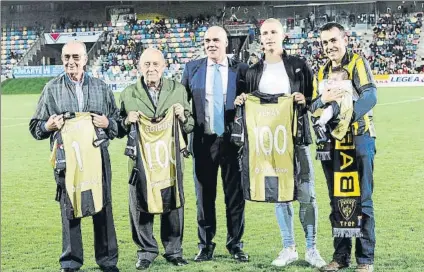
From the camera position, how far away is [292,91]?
365 cm

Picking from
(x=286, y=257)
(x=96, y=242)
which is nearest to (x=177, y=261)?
(x=96, y=242)

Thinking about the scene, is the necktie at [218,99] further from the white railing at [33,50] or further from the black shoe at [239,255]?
the white railing at [33,50]

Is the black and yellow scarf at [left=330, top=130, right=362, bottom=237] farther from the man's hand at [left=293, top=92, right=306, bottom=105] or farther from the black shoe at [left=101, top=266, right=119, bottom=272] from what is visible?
the black shoe at [left=101, top=266, right=119, bottom=272]

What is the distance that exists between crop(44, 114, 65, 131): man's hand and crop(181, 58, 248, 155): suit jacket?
0.79m

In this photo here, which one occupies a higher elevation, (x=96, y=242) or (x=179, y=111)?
(x=179, y=111)

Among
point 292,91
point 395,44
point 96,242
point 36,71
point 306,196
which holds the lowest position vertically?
point 96,242

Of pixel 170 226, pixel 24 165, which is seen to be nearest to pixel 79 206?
pixel 170 226

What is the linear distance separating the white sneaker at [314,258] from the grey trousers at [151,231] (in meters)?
0.72

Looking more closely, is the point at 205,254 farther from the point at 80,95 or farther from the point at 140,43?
the point at 140,43

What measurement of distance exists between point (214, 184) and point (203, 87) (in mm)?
574

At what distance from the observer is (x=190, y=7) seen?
1711cm

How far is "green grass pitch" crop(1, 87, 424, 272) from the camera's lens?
387 centimetres

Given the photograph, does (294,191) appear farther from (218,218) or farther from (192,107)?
(218,218)

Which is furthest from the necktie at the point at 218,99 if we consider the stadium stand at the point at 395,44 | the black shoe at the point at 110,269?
the stadium stand at the point at 395,44
